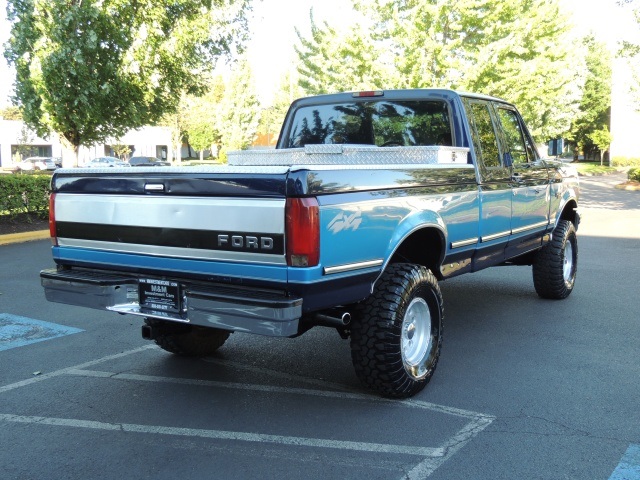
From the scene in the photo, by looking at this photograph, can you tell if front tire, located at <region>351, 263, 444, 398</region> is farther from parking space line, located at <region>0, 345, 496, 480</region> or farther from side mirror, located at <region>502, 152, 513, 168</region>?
side mirror, located at <region>502, 152, 513, 168</region>

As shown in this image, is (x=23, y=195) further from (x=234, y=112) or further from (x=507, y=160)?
(x=234, y=112)

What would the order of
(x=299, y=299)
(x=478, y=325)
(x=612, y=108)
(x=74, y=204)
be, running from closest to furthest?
1. (x=299, y=299)
2. (x=74, y=204)
3. (x=478, y=325)
4. (x=612, y=108)

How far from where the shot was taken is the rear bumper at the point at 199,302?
3.61 meters

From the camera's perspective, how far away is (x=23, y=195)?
47.1 feet

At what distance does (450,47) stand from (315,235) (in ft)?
72.5

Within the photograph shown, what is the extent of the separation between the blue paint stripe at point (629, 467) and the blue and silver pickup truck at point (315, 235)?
138cm

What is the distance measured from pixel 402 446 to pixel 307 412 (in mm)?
781

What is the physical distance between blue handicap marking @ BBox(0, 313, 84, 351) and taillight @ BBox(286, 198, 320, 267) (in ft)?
11.4

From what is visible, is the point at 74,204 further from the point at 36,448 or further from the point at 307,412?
the point at 307,412

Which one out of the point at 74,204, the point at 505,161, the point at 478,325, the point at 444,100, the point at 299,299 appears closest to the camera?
the point at 299,299

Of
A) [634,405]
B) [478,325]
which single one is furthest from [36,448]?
[478,325]

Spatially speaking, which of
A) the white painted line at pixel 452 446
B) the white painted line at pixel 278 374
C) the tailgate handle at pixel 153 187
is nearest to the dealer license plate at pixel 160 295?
the tailgate handle at pixel 153 187

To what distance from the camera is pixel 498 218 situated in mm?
5852

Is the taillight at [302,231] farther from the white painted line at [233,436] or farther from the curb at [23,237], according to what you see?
the curb at [23,237]
